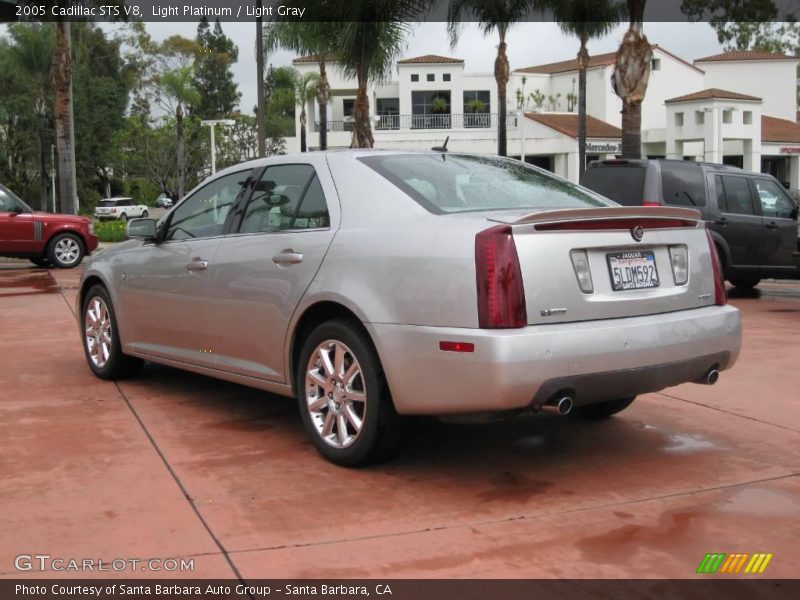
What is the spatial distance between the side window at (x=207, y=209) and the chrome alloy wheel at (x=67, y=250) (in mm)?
12890

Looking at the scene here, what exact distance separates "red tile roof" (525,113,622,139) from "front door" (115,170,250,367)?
47195 mm

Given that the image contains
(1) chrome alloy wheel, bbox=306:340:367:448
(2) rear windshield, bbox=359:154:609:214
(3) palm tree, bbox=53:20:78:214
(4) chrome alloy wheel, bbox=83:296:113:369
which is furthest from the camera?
(3) palm tree, bbox=53:20:78:214

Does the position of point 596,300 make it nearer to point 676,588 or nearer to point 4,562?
point 676,588

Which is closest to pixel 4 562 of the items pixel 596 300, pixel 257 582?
pixel 257 582

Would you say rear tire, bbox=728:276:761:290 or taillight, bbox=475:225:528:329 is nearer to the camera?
taillight, bbox=475:225:528:329

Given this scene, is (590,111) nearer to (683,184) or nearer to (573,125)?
(573,125)

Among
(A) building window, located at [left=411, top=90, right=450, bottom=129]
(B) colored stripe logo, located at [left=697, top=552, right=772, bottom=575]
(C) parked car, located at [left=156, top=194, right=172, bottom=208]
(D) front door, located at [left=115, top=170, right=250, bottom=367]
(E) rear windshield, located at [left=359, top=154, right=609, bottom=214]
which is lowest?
(B) colored stripe logo, located at [left=697, top=552, right=772, bottom=575]

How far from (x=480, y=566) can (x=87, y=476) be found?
7.22 feet

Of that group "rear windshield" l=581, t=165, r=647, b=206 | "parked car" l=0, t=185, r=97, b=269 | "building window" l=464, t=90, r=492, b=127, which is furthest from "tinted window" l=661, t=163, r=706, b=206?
"building window" l=464, t=90, r=492, b=127

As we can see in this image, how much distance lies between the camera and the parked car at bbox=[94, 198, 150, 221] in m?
54.8

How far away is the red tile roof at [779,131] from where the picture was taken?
183 feet

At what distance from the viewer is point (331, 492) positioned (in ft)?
14.8

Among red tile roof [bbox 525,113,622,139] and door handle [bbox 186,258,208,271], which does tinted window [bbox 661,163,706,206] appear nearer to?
door handle [bbox 186,258,208,271]

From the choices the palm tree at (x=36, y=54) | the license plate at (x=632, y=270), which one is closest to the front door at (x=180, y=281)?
the license plate at (x=632, y=270)
